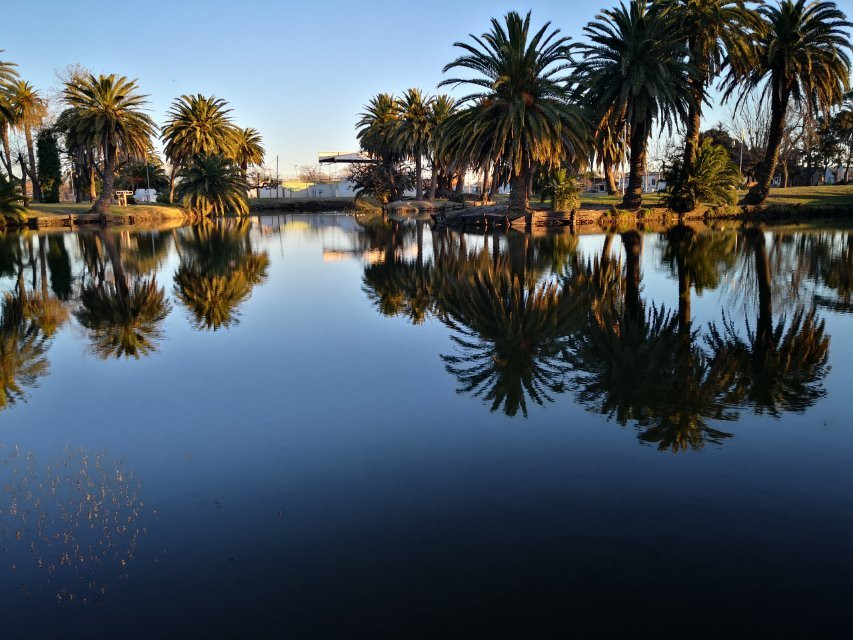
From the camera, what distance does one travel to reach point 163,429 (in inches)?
267

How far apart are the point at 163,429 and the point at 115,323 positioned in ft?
21.3

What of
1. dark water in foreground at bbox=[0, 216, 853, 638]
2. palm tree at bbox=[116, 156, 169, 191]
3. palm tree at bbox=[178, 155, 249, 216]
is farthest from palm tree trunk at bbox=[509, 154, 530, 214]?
palm tree at bbox=[116, 156, 169, 191]

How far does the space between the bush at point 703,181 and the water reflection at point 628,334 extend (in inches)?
677

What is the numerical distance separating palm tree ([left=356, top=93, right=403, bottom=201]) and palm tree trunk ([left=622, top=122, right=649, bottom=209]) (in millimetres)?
34841

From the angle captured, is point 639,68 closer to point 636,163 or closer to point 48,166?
point 636,163

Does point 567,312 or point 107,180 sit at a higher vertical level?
point 107,180

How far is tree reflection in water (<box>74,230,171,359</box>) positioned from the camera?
10.6 meters

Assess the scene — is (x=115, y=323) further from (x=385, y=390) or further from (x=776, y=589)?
(x=776, y=589)

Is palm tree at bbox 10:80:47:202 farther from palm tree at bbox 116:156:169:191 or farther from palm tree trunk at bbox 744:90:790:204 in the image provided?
palm tree trunk at bbox 744:90:790:204

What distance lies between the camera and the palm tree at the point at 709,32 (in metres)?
34.6

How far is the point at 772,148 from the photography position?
41969 millimetres

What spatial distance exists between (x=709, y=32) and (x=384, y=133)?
138 feet

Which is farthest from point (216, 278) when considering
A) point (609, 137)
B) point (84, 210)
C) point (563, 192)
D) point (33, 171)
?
point (33, 171)

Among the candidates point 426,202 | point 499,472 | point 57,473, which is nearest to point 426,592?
point 499,472
